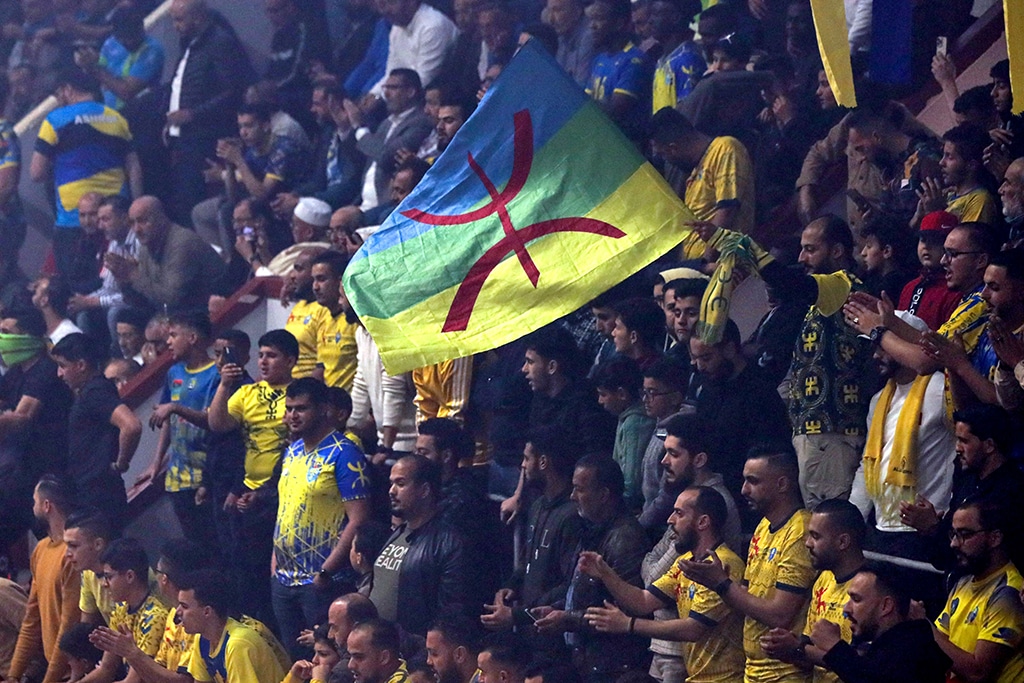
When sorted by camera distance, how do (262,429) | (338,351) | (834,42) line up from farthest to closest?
(338,351), (262,429), (834,42)

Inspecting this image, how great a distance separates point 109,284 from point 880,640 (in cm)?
796

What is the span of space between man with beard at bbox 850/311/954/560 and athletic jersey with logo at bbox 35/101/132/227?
7882mm

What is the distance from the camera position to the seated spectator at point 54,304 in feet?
40.3

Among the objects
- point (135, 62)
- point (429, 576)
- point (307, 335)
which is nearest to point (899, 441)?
point (429, 576)

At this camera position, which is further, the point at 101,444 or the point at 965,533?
the point at 101,444

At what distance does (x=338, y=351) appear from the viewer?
10.1 metres

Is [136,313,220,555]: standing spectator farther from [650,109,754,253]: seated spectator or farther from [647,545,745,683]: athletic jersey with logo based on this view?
[647,545,745,683]: athletic jersey with logo

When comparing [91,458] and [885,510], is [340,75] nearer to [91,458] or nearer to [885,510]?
[91,458]

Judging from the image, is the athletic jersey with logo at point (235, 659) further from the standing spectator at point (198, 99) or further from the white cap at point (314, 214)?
the standing spectator at point (198, 99)

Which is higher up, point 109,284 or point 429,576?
point 109,284

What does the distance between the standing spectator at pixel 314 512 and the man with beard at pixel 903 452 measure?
296 centimetres

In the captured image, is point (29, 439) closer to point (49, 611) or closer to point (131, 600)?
point (49, 611)

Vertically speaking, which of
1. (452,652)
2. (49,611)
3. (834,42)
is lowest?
(49,611)

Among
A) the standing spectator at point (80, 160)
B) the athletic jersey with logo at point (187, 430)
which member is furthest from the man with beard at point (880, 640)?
the standing spectator at point (80, 160)
